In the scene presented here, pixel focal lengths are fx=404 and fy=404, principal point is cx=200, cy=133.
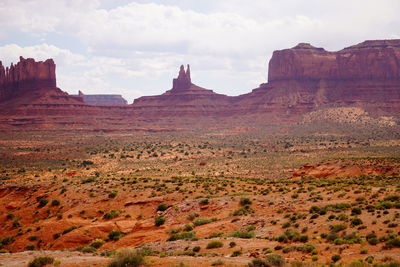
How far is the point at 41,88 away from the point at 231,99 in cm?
7143

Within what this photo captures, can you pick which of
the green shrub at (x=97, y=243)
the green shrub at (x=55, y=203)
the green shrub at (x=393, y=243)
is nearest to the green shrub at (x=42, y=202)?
the green shrub at (x=55, y=203)

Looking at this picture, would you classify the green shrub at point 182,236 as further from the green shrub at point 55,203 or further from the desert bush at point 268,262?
the green shrub at point 55,203

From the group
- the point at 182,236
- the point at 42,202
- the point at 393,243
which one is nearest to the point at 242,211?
the point at 182,236

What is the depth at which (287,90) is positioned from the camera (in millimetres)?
144500

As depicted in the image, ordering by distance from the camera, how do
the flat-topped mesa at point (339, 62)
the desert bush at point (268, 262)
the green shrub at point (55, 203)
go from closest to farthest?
1. the desert bush at point (268, 262)
2. the green shrub at point (55, 203)
3. the flat-topped mesa at point (339, 62)

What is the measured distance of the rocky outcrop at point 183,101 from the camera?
15238cm

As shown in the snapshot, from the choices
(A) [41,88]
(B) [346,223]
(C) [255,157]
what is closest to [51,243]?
(B) [346,223]

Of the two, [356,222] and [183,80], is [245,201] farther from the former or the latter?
[183,80]

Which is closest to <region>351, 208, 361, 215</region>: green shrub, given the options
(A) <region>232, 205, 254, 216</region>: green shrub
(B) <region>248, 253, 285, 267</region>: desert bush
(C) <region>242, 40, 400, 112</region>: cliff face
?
(A) <region>232, 205, 254, 216</region>: green shrub

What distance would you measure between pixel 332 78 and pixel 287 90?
16.6 m

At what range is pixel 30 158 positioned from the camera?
65.4 metres

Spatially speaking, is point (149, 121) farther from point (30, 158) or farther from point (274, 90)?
point (30, 158)

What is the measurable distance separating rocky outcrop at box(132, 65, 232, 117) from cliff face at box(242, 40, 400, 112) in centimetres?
1420

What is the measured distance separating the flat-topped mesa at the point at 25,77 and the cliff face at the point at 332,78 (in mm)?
73702
